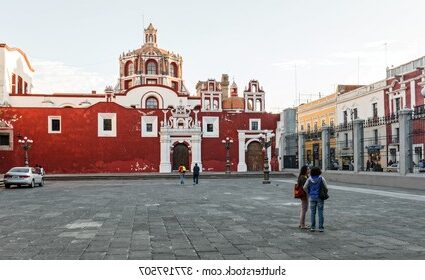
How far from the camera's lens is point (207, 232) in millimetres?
8344

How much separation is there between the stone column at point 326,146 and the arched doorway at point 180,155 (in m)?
18.0

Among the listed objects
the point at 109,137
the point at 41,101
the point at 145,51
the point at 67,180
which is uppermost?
the point at 145,51

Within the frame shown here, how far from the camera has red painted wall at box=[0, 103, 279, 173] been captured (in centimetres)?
3988

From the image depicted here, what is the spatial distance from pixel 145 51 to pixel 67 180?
25752 millimetres

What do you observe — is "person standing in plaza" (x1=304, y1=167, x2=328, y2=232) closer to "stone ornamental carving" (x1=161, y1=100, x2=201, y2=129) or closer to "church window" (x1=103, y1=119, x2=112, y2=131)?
"stone ornamental carving" (x1=161, y1=100, x2=201, y2=129)

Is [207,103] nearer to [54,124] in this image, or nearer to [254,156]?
[254,156]

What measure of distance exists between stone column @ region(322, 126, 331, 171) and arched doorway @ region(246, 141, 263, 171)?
1720 centimetres

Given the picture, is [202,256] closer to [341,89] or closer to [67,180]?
[67,180]

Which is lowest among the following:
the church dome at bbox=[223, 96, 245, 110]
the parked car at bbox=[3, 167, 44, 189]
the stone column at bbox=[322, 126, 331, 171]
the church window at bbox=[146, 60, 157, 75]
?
the parked car at bbox=[3, 167, 44, 189]

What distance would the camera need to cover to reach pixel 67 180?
32.9m

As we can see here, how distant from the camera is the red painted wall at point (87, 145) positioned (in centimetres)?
3988

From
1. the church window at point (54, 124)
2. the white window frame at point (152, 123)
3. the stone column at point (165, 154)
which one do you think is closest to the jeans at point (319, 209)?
the stone column at point (165, 154)

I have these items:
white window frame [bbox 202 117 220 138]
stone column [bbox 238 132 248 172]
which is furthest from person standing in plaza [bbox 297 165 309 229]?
white window frame [bbox 202 117 220 138]

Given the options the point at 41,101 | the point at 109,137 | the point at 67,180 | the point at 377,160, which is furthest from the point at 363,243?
the point at 41,101
